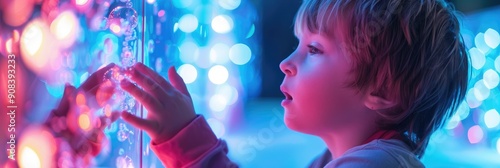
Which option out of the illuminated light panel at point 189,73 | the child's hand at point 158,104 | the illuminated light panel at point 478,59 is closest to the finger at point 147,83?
the child's hand at point 158,104

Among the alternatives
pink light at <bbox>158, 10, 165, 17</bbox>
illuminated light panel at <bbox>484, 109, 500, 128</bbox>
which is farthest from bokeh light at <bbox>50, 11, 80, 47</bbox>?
illuminated light panel at <bbox>484, 109, 500, 128</bbox>

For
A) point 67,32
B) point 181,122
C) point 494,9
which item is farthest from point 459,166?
point 67,32

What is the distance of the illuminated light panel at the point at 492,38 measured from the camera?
1773 mm

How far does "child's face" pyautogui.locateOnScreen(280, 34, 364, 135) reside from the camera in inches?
22.5

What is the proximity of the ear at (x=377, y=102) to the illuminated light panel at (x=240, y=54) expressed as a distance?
0.66 metres

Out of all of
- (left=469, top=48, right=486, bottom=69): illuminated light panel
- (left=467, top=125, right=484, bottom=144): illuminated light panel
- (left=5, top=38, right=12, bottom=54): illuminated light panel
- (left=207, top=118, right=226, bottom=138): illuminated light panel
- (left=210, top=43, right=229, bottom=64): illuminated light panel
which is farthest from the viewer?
(left=467, top=125, right=484, bottom=144): illuminated light panel

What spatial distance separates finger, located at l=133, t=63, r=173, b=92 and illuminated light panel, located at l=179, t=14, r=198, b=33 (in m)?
0.35

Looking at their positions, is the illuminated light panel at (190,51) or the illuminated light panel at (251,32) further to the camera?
the illuminated light panel at (251,32)

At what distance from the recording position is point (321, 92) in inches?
22.5

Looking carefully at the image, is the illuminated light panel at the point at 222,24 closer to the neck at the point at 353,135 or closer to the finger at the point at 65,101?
the neck at the point at 353,135

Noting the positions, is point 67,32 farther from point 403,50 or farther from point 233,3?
point 233,3

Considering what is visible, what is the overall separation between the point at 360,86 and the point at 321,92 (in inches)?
1.6

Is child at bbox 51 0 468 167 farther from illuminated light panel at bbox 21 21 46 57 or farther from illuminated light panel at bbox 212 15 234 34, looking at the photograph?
illuminated light panel at bbox 212 15 234 34

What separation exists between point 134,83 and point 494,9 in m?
1.48
